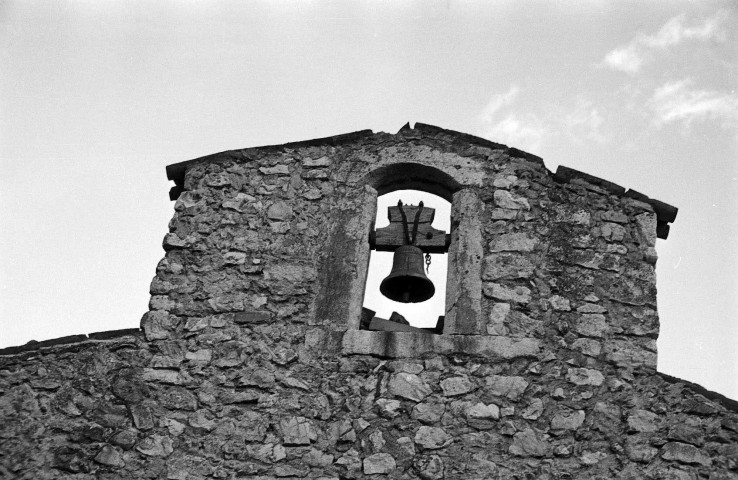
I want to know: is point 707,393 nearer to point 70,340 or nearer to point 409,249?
point 409,249

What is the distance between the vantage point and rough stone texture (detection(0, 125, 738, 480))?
21.7 feet

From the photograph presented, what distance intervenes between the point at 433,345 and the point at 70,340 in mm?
2697

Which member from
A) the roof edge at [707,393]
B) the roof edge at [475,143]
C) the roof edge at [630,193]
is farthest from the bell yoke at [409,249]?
the roof edge at [707,393]

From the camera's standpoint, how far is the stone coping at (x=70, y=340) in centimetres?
712

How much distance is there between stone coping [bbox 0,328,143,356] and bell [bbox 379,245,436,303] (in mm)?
2039

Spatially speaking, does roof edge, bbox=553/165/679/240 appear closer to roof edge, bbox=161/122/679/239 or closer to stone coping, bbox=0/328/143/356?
roof edge, bbox=161/122/679/239

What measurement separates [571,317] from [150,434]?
3.18 meters

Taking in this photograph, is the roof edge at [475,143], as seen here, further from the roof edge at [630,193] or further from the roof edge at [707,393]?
the roof edge at [707,393]

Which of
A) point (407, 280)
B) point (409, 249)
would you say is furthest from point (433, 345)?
point (409, 249)

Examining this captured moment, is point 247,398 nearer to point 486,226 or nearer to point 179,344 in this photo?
point 179,344

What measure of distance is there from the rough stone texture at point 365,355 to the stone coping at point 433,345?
15 millimetres

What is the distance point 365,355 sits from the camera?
7.03m

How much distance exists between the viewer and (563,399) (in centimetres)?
682

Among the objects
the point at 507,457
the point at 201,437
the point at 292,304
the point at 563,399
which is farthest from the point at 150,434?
the point at 563,399
